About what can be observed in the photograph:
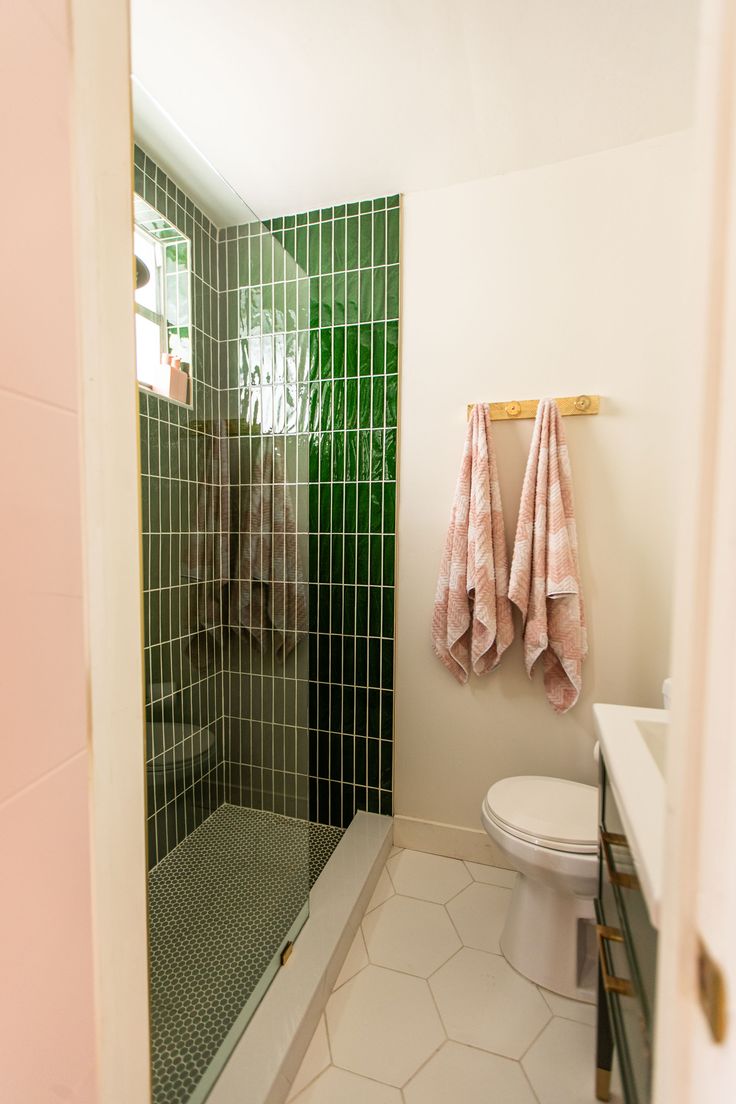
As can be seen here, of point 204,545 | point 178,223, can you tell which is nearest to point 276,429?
point 204,545

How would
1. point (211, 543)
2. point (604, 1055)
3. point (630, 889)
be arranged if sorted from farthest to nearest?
1. point (211, 543)
2. point (604, 1055)
3. point (630, 889)

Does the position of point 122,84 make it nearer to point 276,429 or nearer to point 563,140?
point 276,429

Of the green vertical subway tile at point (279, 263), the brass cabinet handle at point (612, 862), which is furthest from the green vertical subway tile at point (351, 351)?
the brass cabinet handle at point (612, 862)

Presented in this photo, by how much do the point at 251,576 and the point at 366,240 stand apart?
1341 mm

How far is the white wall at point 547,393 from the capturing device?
5.43 ft

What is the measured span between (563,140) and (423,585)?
1503 mm

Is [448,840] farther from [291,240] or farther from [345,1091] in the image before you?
[291,240]

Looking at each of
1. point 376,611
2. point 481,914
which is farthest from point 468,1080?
point 376,611

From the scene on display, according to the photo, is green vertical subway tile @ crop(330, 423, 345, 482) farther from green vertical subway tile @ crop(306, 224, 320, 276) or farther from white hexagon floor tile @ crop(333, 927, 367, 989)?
white hexagon floor tile @ crop(333, 927, 367, 989)

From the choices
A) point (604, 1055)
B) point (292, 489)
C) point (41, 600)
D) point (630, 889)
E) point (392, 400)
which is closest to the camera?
point (41, 600)

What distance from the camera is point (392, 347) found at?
194cm

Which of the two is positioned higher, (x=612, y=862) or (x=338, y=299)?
(x=338, y=299)

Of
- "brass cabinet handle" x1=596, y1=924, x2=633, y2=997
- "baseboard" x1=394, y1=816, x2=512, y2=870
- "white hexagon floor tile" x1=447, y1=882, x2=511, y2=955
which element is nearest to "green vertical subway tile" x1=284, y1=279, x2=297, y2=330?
"brass cabinet handle" x1=596, y1=924, x2=633, y2=997

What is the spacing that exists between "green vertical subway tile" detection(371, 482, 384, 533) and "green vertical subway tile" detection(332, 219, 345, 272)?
85 cm
